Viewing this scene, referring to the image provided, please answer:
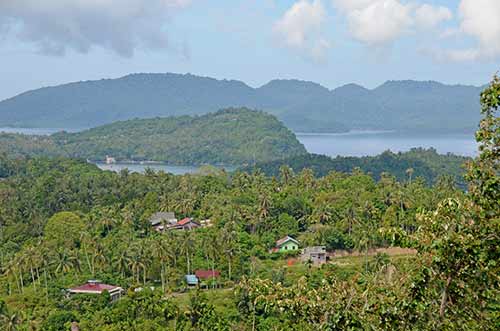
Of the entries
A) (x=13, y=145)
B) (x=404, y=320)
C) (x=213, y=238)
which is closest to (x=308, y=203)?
(x=213, y=238)

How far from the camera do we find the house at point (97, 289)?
20844mm

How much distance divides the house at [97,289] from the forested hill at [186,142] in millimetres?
65772

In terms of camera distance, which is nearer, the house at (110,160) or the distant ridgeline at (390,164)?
the distant ridgeline at (390,164)

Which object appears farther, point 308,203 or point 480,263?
point 308,203

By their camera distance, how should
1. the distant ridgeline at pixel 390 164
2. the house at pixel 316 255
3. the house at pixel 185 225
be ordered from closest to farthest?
the house at pixel 316 255, the house at pixel 185 225, the distant ridgeline at pixel 390 164

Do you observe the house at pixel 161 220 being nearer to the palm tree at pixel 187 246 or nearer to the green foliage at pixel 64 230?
the green foliage at pixel 64 230

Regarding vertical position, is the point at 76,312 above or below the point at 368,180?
below

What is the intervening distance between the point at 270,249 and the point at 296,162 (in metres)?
40.7

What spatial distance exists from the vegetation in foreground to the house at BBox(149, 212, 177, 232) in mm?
749

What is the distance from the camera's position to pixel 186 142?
10050 centimetres

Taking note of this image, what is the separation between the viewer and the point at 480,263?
4062 mm

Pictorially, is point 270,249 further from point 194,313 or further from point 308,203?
point 194,313

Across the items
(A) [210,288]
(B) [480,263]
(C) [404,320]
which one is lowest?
(A) [210,288]

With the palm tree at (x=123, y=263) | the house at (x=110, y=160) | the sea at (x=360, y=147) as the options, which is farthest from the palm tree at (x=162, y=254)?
the house at (x=110, y=160)
